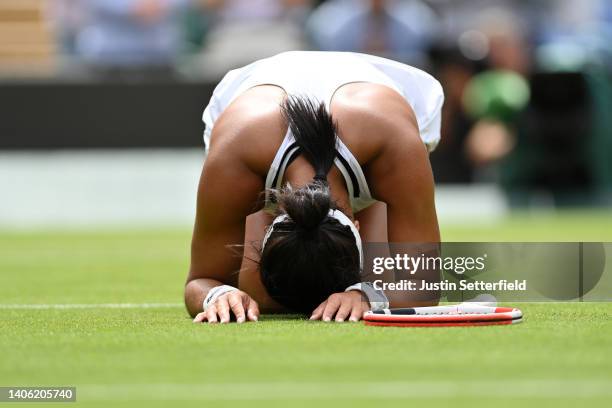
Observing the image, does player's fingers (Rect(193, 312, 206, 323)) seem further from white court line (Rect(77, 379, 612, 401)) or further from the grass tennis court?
white court line (Rect(77, 379, 612, 401))

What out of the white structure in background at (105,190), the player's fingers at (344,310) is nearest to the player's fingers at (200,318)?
the player's fingers at (344,310)

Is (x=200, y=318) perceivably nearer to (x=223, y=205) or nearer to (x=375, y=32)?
(x=223, y=205)

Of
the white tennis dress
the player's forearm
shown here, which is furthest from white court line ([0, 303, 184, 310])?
the white tennis dress

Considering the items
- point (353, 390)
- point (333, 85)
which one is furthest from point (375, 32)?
point (353, 390)

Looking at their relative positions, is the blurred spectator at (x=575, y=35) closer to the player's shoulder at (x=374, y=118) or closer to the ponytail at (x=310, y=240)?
the player's shoulder at (x=374, y=118)

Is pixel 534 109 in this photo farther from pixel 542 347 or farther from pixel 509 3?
pixel 542 347

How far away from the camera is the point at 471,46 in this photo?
1538 cm

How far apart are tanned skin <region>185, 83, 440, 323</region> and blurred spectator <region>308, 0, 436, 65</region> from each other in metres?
9.17

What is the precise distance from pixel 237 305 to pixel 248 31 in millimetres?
11660

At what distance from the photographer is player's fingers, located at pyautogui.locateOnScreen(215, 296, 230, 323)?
4.89 metres

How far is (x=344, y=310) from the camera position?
4.79 m

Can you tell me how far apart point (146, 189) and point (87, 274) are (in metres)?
6.56

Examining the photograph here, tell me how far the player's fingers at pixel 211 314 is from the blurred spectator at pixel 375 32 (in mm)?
9387

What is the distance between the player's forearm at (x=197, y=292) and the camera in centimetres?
515
